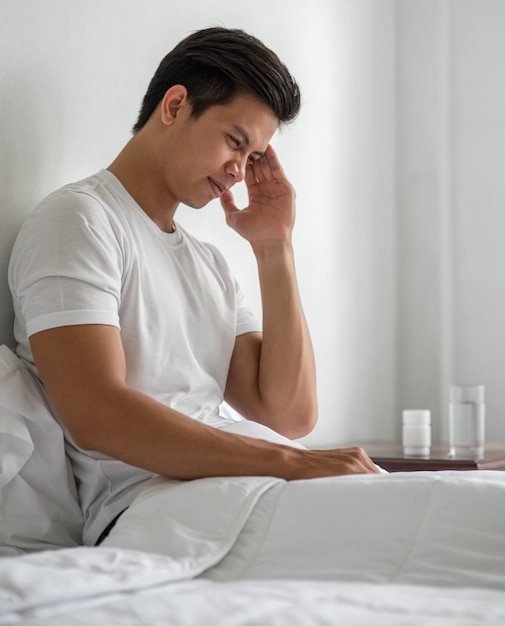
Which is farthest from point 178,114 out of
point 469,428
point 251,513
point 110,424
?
point 469,428

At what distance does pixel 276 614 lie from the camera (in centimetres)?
75

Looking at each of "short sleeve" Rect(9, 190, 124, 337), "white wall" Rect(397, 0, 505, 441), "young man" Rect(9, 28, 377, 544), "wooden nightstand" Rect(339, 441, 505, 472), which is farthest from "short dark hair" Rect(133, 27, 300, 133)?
"white wall" Rect(397, 0, 505, 441)

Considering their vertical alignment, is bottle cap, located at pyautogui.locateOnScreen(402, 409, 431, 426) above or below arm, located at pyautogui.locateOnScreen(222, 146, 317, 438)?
below

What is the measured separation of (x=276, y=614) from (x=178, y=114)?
1087mm

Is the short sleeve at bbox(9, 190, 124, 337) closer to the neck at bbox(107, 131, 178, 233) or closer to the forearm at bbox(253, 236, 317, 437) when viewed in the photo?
the neck at bbox(107, 131, 178, 233)

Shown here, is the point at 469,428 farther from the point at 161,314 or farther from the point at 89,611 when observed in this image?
the point at 89,611

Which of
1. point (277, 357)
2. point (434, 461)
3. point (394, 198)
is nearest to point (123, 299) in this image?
point (277, 357)

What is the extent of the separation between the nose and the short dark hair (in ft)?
0.36

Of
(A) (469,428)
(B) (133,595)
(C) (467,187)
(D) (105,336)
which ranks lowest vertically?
(A) (469,428)

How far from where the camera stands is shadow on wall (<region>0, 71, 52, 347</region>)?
1.55m

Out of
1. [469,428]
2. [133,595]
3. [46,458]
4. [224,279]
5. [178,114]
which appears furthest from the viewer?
[469,428]

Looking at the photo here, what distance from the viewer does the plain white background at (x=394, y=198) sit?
267 cm

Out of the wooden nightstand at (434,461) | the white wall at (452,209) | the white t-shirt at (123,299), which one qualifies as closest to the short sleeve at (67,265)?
the white t-shirt at (123,299)

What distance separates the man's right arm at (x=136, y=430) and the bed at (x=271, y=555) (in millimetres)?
48
